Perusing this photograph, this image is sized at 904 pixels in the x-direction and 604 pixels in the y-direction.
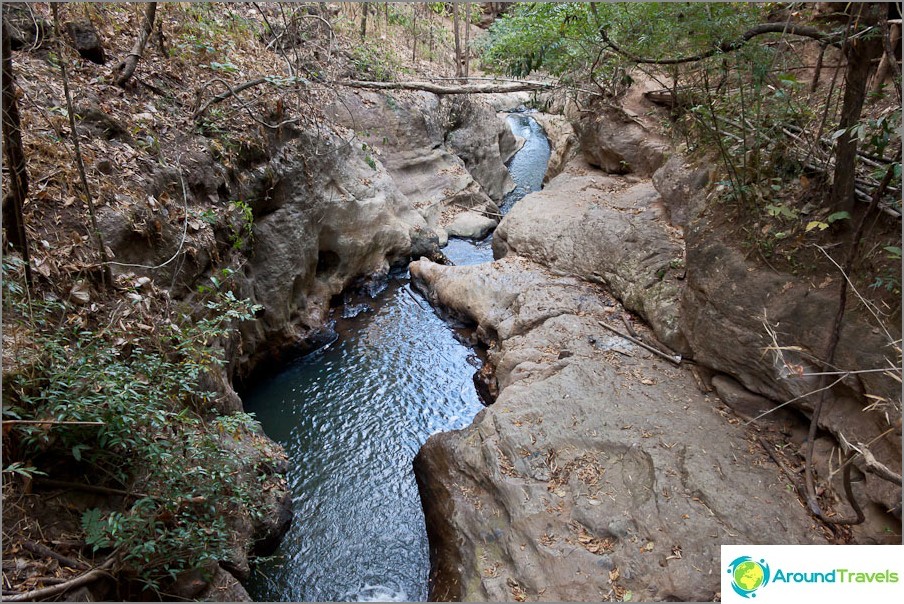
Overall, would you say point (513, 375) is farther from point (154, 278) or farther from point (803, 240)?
point (154, 278)

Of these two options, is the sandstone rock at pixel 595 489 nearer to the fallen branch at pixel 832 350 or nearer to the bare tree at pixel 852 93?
the fallen branch at pixel 832 350

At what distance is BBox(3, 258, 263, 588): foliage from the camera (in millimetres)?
4027

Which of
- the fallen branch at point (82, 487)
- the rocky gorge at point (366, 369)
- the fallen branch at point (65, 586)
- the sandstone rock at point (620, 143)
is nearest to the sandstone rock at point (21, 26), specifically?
the rocky gorge at point (366, 369)

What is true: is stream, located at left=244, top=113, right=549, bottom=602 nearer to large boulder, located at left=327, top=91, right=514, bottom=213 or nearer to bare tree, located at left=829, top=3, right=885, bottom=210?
large boulder, located at left=327, top=91, right=514, bottom=213

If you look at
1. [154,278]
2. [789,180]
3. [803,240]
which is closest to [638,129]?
[789,180]

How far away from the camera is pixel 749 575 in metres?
3.77

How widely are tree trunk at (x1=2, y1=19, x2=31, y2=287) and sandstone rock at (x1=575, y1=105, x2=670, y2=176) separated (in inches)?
464

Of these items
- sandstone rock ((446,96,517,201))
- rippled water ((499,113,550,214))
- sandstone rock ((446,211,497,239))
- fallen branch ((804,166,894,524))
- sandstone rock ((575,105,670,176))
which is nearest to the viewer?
fallen branch ((804,166,894,524))

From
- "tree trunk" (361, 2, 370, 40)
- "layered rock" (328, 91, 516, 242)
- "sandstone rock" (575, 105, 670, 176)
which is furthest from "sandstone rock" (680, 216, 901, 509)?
"tree trunk" (361, 2, 370, 40)

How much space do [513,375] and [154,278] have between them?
5.21 m

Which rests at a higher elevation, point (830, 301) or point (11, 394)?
point (11, 394)

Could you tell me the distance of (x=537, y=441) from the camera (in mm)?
6664

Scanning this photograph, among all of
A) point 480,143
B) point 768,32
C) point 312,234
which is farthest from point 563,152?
point 768,32

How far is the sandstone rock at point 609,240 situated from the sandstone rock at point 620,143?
0.46 m
